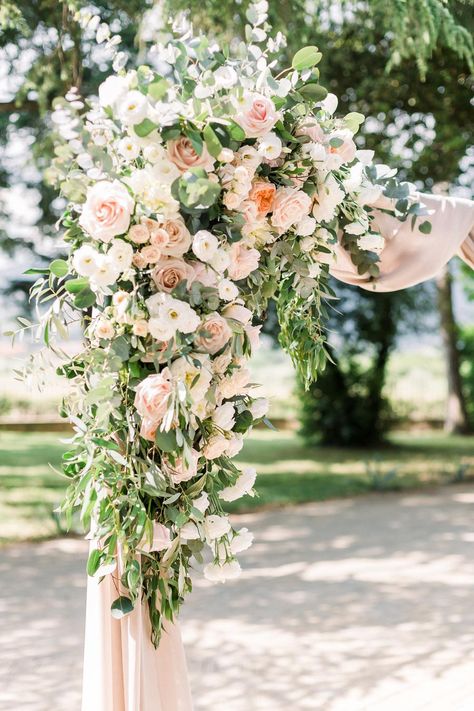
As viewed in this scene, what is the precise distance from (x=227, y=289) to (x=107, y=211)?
431mm

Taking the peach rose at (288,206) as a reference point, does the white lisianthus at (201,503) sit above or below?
below

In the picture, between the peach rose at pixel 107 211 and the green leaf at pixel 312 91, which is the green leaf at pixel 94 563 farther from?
the green leaf at pixel 312 91

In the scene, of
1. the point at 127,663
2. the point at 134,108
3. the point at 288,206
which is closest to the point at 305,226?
the point at 288,206

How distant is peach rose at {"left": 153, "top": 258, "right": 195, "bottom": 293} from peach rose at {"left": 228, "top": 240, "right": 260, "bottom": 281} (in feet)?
0.64

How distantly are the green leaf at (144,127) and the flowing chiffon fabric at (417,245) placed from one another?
4.06ft

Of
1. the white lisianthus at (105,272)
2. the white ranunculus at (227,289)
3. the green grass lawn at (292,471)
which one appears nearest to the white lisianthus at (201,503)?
the white ranunculus at (227,289)

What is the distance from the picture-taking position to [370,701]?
4.26 m

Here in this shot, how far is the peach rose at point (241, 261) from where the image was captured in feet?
8.15

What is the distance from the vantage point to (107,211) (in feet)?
7.21

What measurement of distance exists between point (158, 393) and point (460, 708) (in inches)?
110

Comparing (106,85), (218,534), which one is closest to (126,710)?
(218,534)

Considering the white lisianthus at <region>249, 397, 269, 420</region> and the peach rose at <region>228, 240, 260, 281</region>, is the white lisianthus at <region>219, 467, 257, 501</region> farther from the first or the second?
the peach rose at <region>228, 240, 260, 281</region>

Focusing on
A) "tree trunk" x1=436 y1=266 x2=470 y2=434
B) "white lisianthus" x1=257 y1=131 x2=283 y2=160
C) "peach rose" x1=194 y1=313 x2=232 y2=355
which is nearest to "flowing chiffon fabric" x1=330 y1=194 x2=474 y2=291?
"white lisianthus" x1=257 y1=131 x2=283 y2=160

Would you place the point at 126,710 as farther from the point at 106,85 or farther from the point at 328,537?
the point at 328,537
